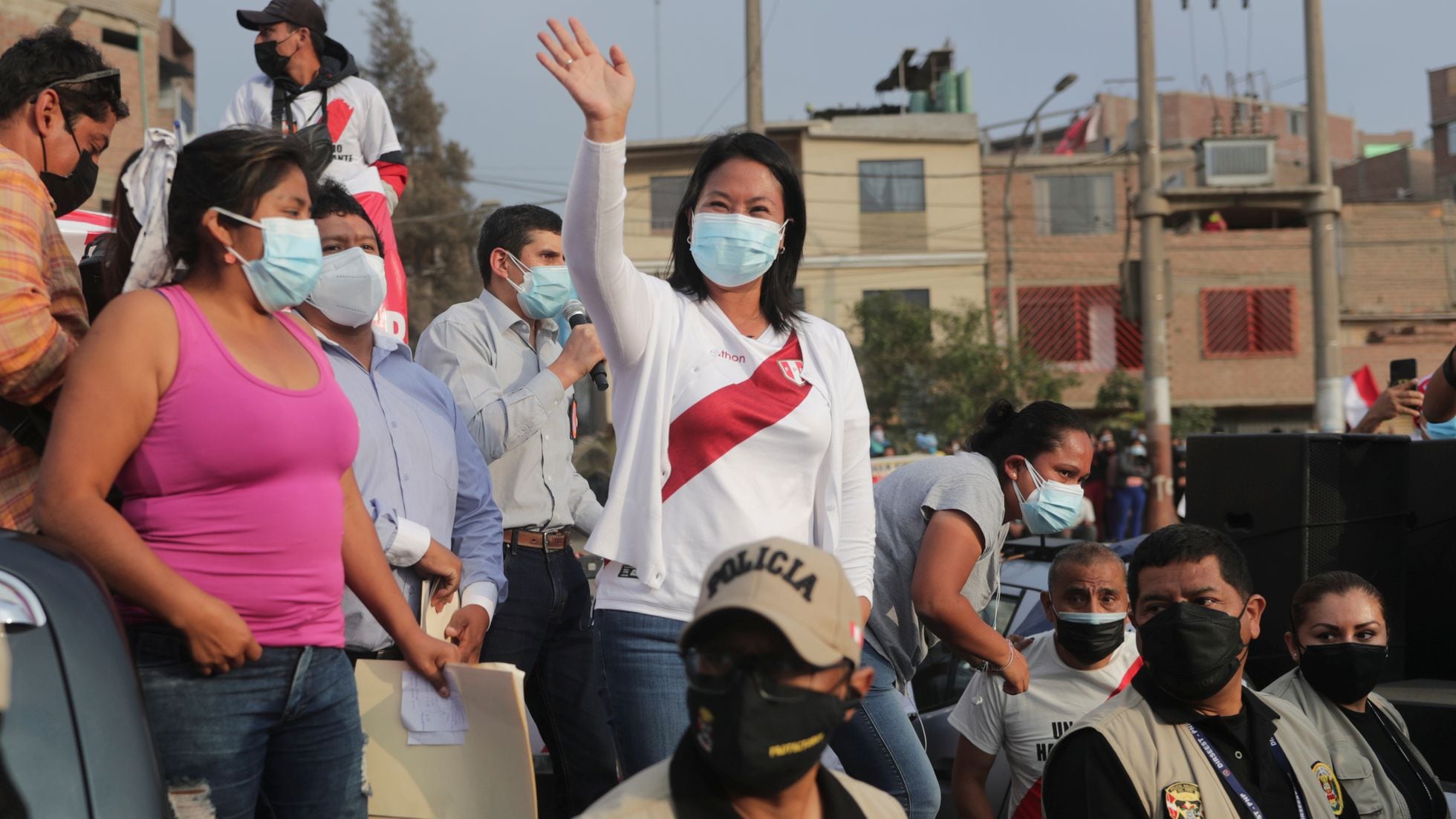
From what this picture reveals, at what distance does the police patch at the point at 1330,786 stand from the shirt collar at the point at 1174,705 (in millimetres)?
181

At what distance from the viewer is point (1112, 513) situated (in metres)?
21.8

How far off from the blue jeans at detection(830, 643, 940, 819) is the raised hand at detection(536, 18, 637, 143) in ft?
4.99

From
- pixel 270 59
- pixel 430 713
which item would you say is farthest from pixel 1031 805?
pixel 270 59

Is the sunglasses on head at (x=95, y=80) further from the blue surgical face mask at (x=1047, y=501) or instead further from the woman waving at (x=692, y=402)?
the blue surgical face mask at (x=1047, y=501)

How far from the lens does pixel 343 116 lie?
562 cm

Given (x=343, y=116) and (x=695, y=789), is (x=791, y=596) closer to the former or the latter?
(x=695, y=789)

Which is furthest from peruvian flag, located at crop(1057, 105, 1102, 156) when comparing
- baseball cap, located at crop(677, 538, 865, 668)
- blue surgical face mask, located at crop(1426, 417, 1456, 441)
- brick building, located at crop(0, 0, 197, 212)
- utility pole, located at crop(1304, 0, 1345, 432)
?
baseball cap, located at crop(677, 538, 865, 668)

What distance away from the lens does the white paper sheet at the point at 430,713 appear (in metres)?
3.10

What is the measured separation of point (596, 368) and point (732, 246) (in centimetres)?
151

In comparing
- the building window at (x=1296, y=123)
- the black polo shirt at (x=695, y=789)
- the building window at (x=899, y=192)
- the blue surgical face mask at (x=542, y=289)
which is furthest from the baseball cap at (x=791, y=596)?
the building window at (x=1296, y=123)

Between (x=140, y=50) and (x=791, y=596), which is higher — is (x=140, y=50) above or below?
above

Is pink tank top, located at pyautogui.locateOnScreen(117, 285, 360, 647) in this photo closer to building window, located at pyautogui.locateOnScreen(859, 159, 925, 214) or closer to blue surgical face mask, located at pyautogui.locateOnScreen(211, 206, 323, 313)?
blue surgical face mask, located at pyautogui.locateOnScreen(211, 206, 323, 313)

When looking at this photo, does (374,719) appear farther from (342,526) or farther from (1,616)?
(1,616)

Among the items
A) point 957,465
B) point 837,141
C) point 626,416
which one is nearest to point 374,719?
point 626,416
